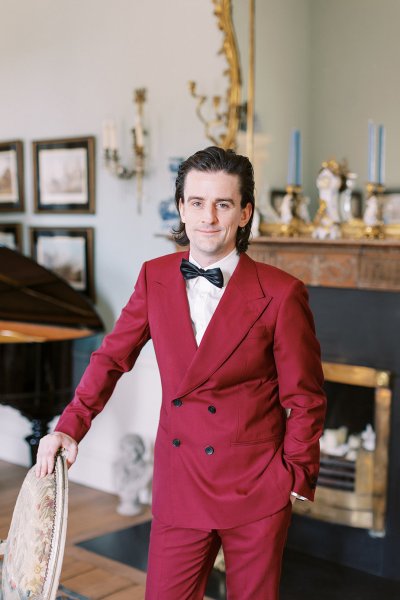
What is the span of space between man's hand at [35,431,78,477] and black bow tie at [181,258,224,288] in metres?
0.50

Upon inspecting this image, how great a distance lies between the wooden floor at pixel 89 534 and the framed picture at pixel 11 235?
4.84 feet

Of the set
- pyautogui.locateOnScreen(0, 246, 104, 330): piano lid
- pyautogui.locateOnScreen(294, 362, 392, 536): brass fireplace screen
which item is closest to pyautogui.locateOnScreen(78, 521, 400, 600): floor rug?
pyautogui.locateOnScreen(294, 362, 392, 536): brass fireplace screen

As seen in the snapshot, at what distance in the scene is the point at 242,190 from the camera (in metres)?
2.02

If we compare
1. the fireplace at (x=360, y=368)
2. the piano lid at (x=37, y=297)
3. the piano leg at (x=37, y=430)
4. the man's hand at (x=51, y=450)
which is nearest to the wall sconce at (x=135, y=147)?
the piano lid at (x=37, y=297)

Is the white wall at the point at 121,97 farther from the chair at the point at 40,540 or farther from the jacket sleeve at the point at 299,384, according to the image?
the chair at the point at 40,540

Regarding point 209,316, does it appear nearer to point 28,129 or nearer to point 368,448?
point 368,448

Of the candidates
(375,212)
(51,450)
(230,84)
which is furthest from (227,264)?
(230,84)

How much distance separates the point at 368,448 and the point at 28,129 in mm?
2938

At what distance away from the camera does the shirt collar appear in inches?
82.5

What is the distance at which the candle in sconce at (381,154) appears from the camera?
3674mm

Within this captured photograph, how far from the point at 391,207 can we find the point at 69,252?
2247 millimetres

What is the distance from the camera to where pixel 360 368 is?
3863mm

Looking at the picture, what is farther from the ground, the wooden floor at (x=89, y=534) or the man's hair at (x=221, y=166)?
the man's hair at (x=221, y=166)

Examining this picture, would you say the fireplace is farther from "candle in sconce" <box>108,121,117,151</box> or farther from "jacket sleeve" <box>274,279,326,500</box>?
"jacket sleeve" <box>274,279,326,500</box>
